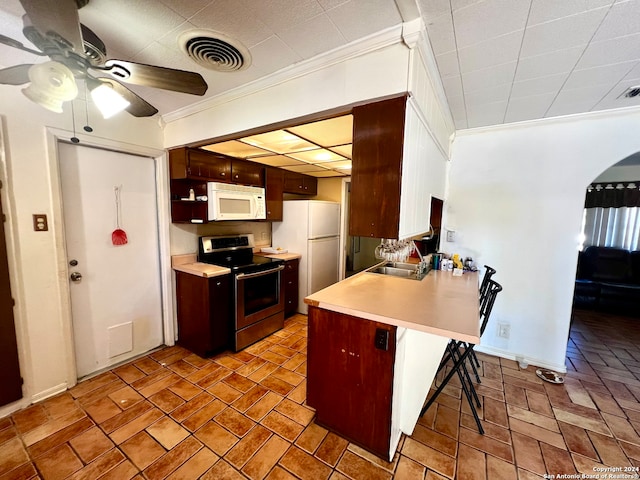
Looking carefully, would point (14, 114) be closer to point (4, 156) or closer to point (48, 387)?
point (4, 156)

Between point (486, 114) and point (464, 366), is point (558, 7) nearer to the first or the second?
point (486, 114)

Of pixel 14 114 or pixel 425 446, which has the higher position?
pixel 14 114

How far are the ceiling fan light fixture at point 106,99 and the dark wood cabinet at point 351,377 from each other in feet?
5.21

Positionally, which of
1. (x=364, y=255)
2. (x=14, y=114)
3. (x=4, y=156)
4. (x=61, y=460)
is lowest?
(x=61, y=460)

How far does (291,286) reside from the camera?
3.63 metres

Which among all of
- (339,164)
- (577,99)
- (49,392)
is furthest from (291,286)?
(577,99)

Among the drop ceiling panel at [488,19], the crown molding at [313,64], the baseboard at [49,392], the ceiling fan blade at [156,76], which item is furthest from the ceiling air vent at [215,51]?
the baseboard at [49,392]

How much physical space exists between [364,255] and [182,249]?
485 centimetres

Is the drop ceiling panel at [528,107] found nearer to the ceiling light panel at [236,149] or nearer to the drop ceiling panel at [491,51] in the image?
the drop ceiling panel at [491,51]

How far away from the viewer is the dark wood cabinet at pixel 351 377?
4.88 ft

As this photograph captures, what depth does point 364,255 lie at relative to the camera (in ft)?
22.6

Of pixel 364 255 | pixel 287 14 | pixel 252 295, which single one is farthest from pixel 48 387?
pixel 364 255

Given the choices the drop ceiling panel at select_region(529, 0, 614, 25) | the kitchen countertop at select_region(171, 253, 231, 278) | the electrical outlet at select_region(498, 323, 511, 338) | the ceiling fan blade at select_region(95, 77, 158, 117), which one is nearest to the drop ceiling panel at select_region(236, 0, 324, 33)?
the ceiling fan blade at select_region(95, 77, 158, 117)

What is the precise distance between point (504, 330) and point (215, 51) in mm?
3595
